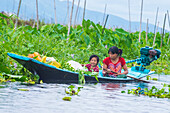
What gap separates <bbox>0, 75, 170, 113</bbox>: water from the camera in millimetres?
4684

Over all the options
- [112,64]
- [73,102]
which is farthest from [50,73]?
[73,102]

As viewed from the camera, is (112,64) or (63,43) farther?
(63,43)

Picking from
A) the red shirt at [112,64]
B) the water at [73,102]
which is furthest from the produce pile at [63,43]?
the water at [73,102]

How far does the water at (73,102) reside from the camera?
468 centimetres

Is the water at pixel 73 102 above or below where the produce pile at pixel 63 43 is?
below

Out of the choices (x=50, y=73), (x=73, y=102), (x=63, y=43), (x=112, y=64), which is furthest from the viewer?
(x=63, y=43)

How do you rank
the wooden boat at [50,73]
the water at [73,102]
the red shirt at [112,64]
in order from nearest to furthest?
the water at [73,102] → the wooden boat at [50,73] → the red shirt at [112,64]

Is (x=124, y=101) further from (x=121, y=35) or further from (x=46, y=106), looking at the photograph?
(x=121, y=35)

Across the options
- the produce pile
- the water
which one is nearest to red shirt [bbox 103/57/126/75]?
the produce pile

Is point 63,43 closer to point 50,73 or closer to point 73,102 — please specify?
point 50,73

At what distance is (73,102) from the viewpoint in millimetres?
5270

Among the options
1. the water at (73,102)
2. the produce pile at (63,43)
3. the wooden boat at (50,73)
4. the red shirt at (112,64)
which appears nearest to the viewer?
the water at (73,102)

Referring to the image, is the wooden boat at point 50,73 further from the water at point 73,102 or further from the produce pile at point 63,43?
the water at point 73,102

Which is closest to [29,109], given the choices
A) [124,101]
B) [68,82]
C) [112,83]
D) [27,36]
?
[124,101]
